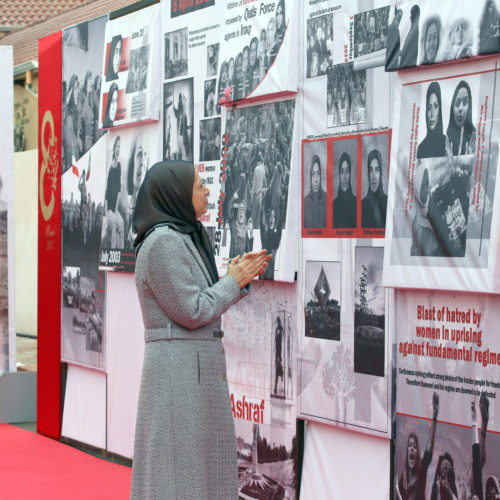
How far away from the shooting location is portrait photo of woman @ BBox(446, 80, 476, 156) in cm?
371

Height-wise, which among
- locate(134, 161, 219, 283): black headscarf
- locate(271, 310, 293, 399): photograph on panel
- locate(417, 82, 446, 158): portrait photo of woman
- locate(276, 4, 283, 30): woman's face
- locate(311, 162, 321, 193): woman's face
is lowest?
locate(271, 310, 293, 399): photograph on panel

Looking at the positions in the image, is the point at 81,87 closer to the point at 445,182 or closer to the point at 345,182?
the point at 345,182

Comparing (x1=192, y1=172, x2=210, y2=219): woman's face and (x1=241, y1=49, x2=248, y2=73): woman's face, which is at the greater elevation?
(x1=241, y1=49, x2=248, y2=73): woman's face

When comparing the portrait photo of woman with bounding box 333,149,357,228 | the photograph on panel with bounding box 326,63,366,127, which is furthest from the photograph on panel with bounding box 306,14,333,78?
the portrait photo of woman with bounding box 333,149,357,228

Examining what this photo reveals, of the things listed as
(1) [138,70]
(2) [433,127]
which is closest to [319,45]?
(2) [433,127]

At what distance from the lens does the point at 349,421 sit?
4.38 m

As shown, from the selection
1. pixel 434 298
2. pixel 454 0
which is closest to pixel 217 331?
pixel 434 298

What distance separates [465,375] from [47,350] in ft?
14.5

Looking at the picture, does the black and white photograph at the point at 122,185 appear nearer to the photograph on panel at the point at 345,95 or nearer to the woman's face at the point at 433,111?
the photograph on panel at the point at 345,95

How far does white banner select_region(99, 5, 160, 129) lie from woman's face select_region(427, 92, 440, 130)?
7.86 feet

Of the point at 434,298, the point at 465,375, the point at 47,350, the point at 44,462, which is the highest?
the point at 434,298

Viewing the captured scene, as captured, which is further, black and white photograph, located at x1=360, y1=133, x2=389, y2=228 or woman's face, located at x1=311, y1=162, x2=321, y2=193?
woman's face, located at x1=311, y1=162, x2=321, y2=193

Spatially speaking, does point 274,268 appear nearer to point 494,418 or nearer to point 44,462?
point 494,418

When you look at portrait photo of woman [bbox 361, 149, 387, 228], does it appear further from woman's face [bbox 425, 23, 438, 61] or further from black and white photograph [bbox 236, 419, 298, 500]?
black and white photograph [bbox 236, 419, 298, 500]
